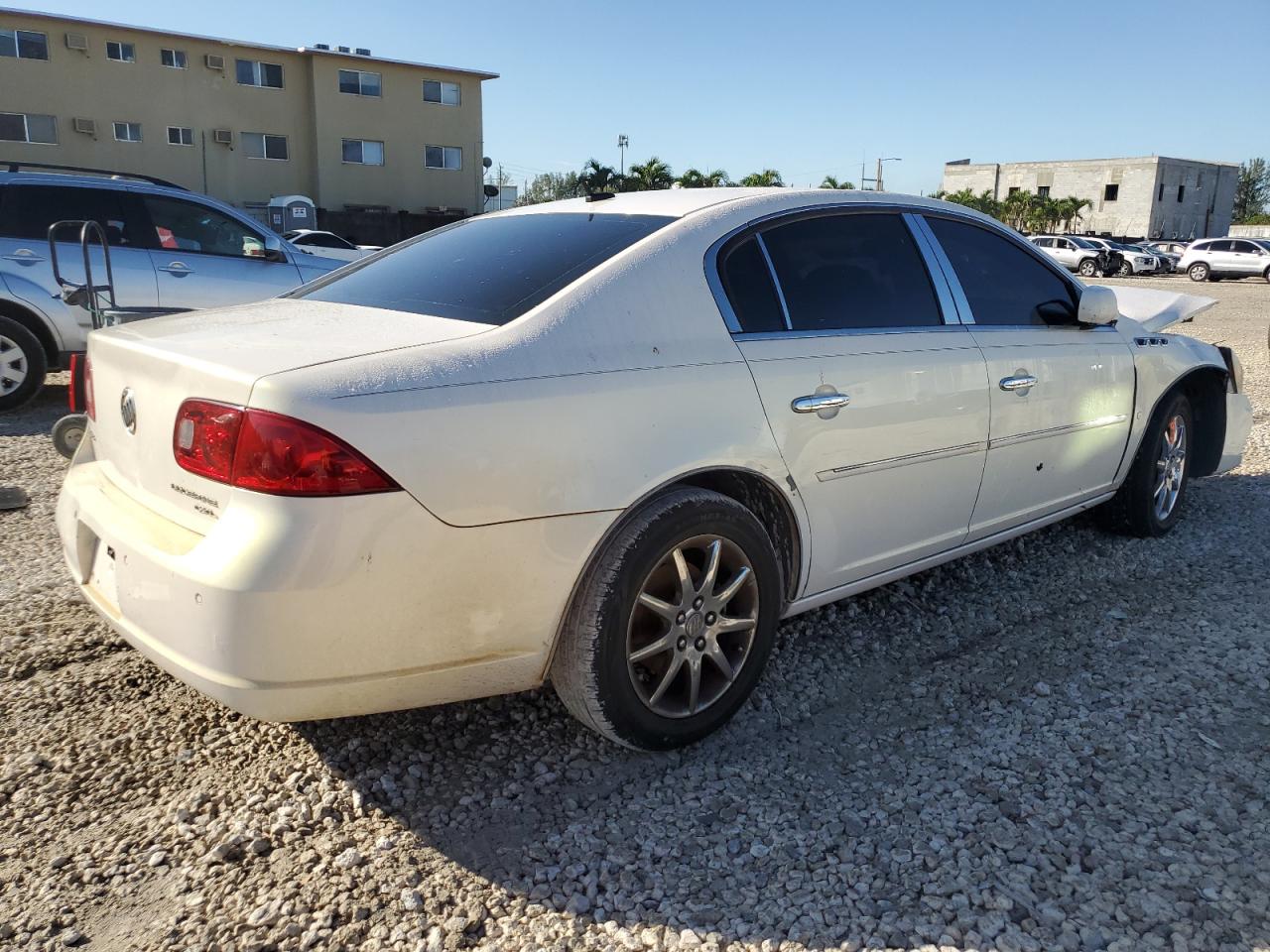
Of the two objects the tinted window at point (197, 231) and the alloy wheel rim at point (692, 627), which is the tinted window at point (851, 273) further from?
the tinted window at point (197, 231)

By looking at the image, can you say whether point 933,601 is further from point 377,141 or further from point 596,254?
point 377,141

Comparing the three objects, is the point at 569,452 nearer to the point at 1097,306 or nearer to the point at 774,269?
the point at 774,269

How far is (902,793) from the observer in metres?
2.67

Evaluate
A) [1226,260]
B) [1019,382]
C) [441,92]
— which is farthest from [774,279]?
[441,92]

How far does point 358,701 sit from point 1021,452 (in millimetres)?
2687

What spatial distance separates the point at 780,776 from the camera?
2.75 meters

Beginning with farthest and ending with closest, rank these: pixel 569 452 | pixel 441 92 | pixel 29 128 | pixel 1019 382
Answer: pixel 441 92
pixel 29 128
pixel 1019 382
pixel 569 452

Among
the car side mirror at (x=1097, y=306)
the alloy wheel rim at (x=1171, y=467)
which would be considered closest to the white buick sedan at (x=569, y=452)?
the car side mirror at (x=1097, y=306)

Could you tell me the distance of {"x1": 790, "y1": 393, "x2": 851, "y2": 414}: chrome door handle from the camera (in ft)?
9.68

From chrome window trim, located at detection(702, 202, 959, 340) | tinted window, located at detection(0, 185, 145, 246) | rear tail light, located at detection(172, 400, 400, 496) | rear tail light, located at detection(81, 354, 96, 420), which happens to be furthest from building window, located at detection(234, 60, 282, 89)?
rear tail light, located at detection(172, 400, 400, 496)

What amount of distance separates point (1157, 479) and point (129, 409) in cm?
444

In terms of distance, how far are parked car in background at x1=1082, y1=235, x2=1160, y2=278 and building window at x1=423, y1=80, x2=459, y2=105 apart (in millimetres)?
26294

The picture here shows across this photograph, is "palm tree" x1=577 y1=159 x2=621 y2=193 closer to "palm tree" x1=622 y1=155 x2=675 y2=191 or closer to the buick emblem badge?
"palm tree" x1=622 y1=155 x2=675 y2=191

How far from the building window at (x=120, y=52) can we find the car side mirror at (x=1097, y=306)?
39737 millimetres
